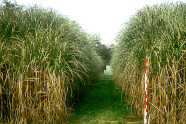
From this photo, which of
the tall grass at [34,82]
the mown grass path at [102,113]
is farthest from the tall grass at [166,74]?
the tall grass at [34,82]

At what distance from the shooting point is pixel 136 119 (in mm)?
3539

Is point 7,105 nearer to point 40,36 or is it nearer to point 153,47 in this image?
point 40,36

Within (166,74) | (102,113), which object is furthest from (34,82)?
(166,74)

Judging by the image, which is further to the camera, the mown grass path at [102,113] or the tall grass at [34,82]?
the mown grass path at [102,113]

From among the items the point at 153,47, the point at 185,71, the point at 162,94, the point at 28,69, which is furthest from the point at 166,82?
the point at 28,69

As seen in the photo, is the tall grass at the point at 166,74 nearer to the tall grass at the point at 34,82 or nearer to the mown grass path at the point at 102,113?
the mown grass path at the point at 102,113

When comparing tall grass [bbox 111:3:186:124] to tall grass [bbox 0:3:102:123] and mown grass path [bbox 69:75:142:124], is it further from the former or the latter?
tall grass [bbox 0:3:102:123]

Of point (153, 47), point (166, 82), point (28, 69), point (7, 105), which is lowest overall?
point (7, 105)

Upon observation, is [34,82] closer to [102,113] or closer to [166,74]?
[102,113]

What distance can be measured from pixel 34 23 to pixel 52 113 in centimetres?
187

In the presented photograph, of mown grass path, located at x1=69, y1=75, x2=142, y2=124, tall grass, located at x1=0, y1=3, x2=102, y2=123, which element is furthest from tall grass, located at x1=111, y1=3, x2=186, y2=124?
tall grass, located at x1=0, y1=3, x2=102, y2=123

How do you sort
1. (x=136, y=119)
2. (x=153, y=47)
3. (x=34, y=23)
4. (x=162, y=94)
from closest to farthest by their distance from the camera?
(x=162, y=94) → (x=153, y=47) → (x=136, y=119) → (x=34, y=23)

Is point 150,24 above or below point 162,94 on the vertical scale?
above

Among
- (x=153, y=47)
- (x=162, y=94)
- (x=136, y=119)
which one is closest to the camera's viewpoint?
(x=162, y=94)
